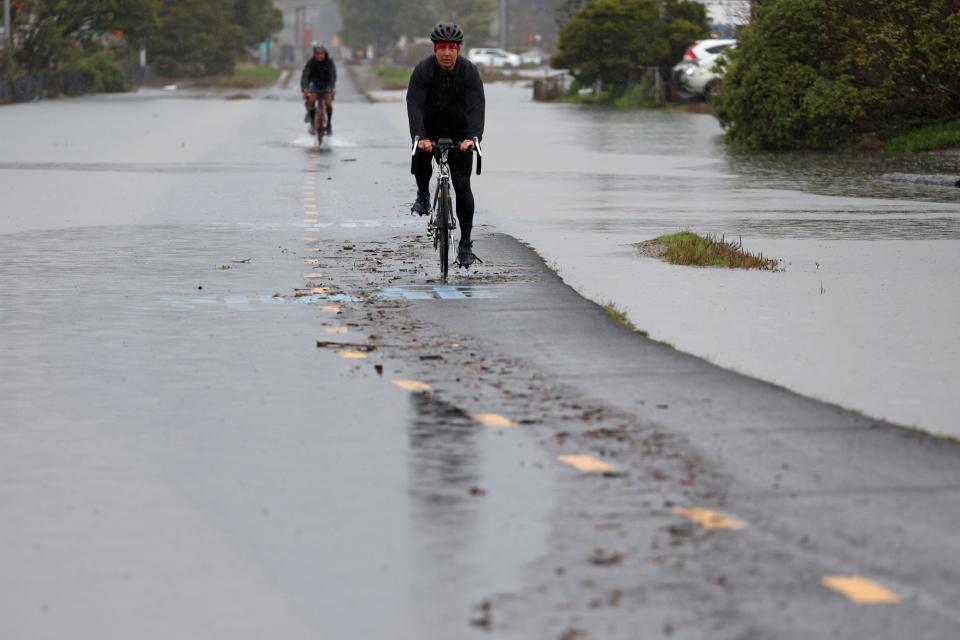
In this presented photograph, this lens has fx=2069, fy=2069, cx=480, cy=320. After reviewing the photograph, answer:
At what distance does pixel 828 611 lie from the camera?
18.3 feet

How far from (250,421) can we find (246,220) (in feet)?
35.3

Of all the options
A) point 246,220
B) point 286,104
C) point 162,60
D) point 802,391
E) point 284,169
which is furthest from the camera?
point 162,60

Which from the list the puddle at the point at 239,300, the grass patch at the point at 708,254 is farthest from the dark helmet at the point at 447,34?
the grass patch at the point at 708,254

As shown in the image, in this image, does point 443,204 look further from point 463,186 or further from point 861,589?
point 861,589

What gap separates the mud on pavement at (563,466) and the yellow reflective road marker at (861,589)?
1.03 feet

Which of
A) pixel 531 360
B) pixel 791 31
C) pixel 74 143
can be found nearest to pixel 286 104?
pixel 74 143

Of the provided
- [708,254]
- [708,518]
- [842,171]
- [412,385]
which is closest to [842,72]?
[842,171]

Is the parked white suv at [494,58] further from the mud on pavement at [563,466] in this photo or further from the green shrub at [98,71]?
the mud on pavement at [563,466]

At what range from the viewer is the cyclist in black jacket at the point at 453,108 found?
14.3m

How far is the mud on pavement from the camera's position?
5.61m

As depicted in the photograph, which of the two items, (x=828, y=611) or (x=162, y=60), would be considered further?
(x=162, y=60)

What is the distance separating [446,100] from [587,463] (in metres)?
7.07

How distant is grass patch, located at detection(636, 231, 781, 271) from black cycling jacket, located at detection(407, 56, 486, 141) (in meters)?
2.08

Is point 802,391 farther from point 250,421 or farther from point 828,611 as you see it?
point 828,611
